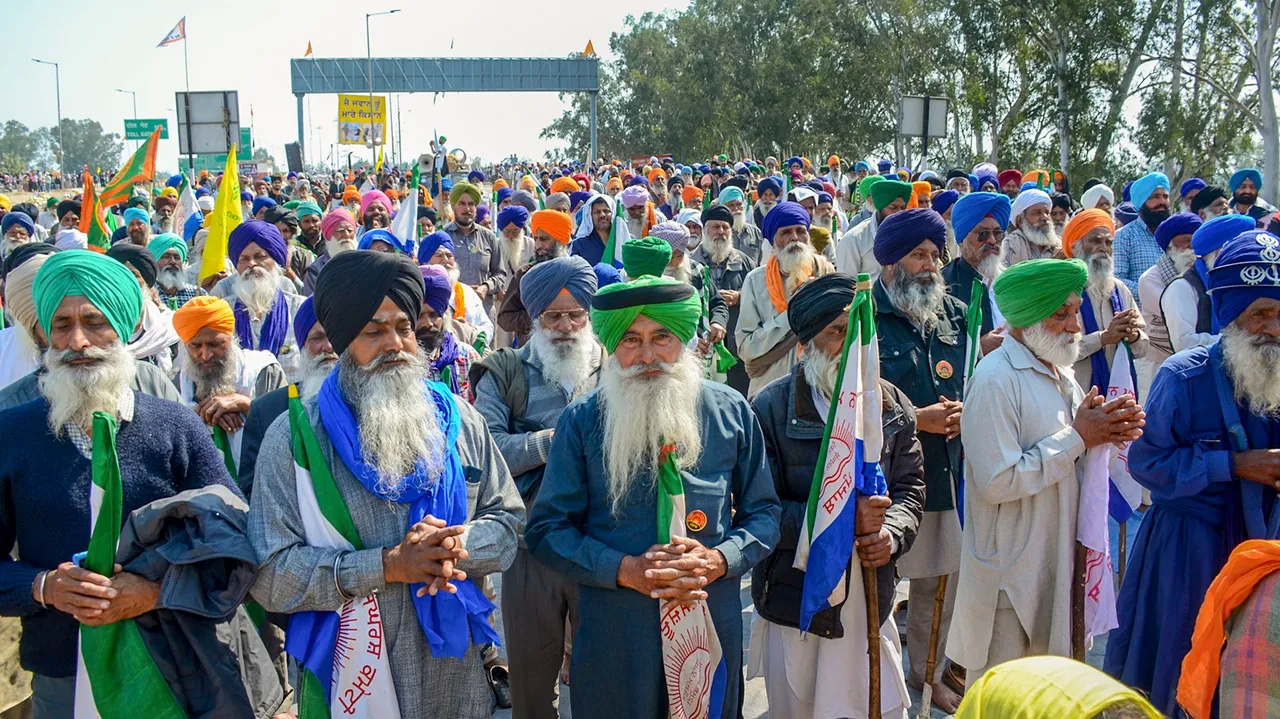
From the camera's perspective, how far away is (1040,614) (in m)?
4.06

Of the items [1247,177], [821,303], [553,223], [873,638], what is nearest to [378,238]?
[553,223]

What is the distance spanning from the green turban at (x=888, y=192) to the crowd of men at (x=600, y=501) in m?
3.00

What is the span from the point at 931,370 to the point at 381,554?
2757 mm

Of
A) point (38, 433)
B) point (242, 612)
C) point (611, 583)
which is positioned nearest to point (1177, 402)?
point (611, 583)

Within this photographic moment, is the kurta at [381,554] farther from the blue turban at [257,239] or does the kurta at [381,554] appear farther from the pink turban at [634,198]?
the pink turban at [634,198]

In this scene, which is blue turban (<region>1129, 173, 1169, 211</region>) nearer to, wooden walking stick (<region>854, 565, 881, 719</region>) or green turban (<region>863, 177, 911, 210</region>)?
green turban (<region>863, 177, 911, 210</region>)

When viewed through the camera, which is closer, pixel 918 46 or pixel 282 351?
pixel 282 351

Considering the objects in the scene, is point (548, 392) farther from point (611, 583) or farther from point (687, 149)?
point (687, 149)

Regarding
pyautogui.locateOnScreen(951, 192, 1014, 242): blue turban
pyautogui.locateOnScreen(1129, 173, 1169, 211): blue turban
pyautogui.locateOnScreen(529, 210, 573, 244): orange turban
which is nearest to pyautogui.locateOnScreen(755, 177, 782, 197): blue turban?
pyautogui.locateOnScreen(1129, 173, 1169, 211): blue turban

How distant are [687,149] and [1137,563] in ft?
176

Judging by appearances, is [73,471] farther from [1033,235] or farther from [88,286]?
[1033,235]

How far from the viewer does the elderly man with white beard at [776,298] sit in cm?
629

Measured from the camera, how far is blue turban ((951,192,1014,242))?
6.05m

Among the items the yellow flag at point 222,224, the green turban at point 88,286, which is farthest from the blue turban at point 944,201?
the green turban at point 88,286
